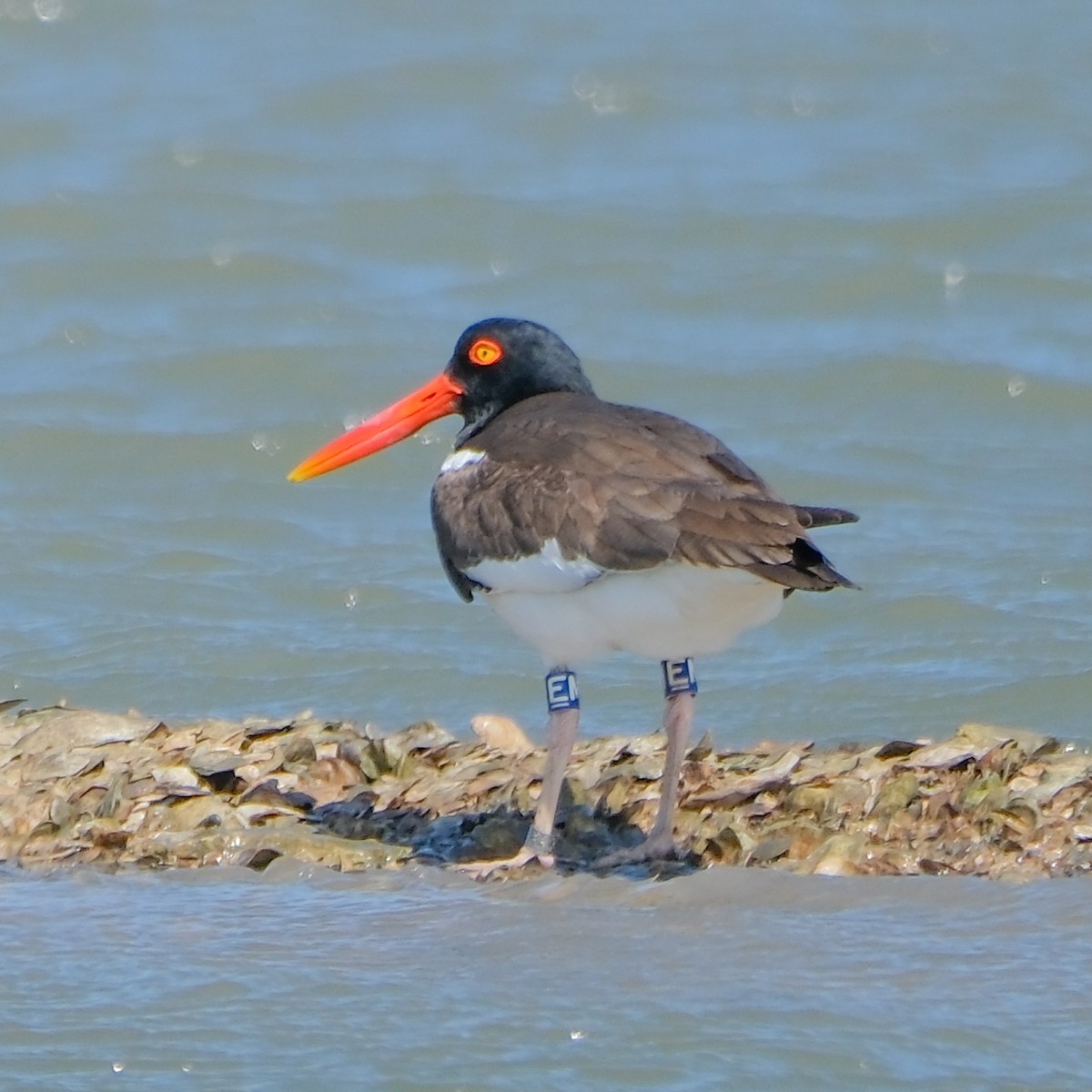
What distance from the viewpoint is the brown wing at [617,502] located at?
4.54 m

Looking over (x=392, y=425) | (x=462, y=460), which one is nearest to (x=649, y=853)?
(x=462, y=460)

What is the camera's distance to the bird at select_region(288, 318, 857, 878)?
4.59m

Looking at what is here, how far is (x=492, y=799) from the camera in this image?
17.8ft

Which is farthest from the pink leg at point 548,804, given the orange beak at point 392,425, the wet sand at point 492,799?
the orange beak at point 392,425

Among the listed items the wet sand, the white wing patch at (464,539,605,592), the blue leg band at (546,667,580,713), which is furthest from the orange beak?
the blue leg band at (546,667,580,713)

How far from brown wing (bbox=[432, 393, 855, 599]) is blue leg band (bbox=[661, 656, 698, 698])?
1.76 feet

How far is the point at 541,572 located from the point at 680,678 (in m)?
0.56

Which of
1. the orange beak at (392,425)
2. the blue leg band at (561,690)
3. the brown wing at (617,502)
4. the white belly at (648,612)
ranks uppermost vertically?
the orange beak at (392,425)

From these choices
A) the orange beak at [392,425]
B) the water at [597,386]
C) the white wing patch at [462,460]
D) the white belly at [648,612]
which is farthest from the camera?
the orange beak at [392,425]

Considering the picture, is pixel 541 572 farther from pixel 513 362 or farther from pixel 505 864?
pixel 513 362

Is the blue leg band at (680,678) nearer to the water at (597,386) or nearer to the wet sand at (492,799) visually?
the wet sand at (492,799)

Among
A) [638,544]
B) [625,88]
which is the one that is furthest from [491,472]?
[625,88]

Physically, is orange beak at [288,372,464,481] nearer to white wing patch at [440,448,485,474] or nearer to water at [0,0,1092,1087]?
white wing patch at [440,448,485,474]

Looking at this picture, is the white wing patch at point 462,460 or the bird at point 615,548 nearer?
the bird at point 615,548
